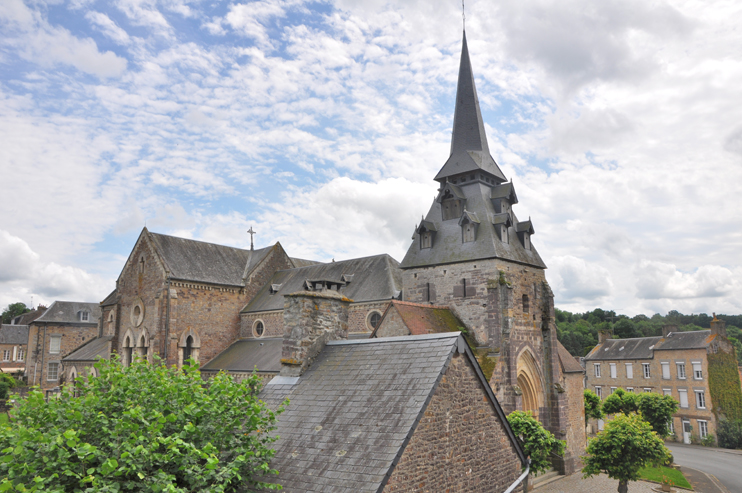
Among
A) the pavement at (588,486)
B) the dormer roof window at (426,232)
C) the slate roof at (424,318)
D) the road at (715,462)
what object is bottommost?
the road at (715,462)

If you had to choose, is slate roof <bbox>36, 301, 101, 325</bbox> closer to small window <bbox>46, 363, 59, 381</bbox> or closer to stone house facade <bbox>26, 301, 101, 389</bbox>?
stone house facade <bbox>26, 301, 101, 389</bbox>

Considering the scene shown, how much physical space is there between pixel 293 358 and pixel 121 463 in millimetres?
4862

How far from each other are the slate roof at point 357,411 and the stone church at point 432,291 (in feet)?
6.97

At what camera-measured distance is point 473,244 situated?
25266 millimetres

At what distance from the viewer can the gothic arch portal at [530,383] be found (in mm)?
24859

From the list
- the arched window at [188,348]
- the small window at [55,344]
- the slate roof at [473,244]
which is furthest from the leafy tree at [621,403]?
the small window at [55,344]

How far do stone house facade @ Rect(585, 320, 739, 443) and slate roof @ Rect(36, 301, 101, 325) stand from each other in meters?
55.1

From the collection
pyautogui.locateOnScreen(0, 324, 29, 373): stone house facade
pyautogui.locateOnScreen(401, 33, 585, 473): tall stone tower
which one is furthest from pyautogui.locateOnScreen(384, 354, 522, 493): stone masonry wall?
pyautogui.locateOnScreen(0, 324, 29, 373): stone house facade

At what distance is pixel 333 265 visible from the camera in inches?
1406

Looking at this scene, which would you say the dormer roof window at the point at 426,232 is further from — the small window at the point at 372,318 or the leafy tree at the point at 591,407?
the leafy tree at the point at 591,407

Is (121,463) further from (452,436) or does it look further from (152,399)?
(452,436)

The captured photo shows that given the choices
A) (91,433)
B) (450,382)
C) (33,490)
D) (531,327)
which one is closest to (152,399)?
(91,433)

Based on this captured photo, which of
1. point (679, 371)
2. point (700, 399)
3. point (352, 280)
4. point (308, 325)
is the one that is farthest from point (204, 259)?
point (700, 399)

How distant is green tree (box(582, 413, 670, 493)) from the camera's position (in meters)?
21.3
